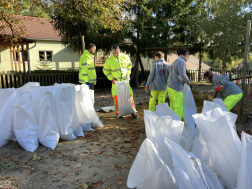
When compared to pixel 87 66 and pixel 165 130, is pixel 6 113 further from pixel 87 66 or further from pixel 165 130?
pixel 165 130

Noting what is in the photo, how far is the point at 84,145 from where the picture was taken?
3428 millimetres

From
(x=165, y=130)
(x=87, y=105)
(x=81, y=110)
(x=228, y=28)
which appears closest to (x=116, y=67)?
(x=87, y=105)

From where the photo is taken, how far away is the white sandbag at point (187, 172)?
1.64 m

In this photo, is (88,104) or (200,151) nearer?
(200,151)

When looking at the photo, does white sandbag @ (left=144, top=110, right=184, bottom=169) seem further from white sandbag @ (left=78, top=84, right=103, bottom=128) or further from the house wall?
the house wall

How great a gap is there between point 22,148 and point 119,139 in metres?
1.58

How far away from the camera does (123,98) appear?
4957 mm

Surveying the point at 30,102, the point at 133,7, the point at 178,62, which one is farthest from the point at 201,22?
the point at 30,102

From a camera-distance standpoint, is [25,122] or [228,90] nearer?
[25,122]

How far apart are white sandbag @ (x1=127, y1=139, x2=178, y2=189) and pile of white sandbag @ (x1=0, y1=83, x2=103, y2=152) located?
1.76 meters

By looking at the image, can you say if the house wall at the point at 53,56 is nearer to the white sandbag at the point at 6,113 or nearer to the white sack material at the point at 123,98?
the white sack material at the point at 123,98

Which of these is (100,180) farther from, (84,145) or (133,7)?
(133,7)

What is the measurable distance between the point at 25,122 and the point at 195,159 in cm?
255

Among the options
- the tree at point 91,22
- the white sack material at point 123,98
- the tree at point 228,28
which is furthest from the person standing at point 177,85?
the tree at point 228,28
